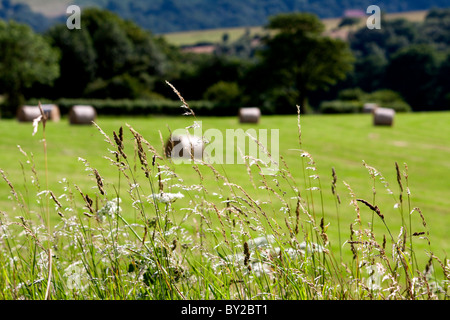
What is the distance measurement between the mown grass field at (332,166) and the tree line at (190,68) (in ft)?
82.1

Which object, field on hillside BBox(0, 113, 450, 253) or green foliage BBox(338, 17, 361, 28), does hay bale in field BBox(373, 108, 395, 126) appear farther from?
green foliage BBox(338, 17, 361, 28)

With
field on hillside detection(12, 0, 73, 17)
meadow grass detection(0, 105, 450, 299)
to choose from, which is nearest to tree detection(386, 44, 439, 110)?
meadow grass detection(0, 105, 450, 299)

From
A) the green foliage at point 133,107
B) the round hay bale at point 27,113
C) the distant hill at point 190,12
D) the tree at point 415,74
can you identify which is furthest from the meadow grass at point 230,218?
the distant hill at point 190,12

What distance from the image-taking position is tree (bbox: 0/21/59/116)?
48.4 metres

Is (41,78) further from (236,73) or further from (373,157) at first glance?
(373,157)

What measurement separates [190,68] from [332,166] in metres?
61.0

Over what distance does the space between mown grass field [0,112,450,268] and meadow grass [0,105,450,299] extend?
0.26ft

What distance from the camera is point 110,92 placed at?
58438 millimetres

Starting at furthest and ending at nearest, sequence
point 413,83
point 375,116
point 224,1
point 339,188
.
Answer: point 224,1 → point 413,83 → point 375,116 → point 339,188

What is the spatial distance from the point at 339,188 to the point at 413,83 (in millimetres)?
70151

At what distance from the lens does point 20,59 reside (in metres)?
49.2

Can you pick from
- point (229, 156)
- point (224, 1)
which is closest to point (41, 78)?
point (229, 156)

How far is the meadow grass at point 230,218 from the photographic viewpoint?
265cm

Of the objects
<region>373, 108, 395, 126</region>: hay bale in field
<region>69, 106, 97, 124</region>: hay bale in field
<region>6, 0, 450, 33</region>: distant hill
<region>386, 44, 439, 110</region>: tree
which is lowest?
<region>373, 108, 395, 126</region>: hay bale in field
